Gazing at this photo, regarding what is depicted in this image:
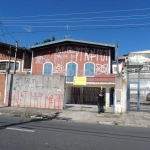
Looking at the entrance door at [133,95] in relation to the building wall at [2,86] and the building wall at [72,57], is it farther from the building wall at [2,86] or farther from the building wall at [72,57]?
the building wall at [2,86]

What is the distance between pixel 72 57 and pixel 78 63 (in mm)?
1047

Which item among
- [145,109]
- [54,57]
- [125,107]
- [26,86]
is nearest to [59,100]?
[26,86]

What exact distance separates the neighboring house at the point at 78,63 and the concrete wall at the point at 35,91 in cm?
483

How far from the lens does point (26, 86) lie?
15.7 m

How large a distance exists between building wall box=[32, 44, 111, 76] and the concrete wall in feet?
20.3

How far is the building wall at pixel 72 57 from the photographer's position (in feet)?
69.0

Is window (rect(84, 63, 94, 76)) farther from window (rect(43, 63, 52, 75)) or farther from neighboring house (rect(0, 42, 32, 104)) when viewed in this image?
neighboring house (rect(0, 42, 32, 104))

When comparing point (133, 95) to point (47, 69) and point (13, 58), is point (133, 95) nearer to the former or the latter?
point (47, 69)

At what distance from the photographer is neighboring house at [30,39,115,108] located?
19969mm

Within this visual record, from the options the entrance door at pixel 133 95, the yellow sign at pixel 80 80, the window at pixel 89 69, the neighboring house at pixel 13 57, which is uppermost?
the neighboring house at pixel 13 57

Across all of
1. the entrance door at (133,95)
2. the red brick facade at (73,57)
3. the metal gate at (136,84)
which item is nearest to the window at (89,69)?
the red brick facade at (73,57)

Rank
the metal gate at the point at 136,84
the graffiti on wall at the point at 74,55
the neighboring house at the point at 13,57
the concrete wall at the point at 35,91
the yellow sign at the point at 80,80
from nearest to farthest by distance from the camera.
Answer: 1. the metal gate at the point at 136,84
2. the yellow sign at the point at 80,80
3. the concrete wall at the point at 35,91
4. the graffiti on wall at the point at 74,55
5. the neighboring house at the point at 13,57

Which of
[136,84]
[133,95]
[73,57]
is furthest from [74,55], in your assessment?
[136,84]

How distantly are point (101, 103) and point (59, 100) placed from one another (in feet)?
11.1
